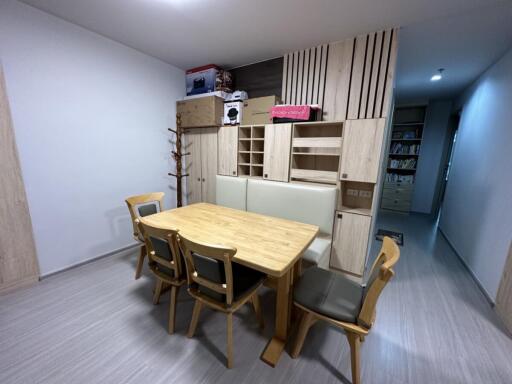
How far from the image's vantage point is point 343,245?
2.43m

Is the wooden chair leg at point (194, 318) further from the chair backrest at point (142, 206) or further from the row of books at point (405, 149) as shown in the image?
the row of books at point (405, 149)

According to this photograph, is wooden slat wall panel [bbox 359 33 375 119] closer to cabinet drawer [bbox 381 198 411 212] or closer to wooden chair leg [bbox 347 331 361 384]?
wooden chair leg [bbox 347 331 361 384]

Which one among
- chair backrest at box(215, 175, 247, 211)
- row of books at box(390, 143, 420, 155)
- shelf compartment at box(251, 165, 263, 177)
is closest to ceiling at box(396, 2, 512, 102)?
row of books at box(390, 143, 420, 155)

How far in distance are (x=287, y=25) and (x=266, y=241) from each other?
2124mm

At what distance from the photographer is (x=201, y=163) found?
3.52 meters

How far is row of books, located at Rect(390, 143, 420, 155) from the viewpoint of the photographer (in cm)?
486

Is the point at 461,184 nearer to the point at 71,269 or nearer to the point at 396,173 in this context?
the point at 396,173

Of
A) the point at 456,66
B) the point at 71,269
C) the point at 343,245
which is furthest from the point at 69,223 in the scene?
the point at 456,66

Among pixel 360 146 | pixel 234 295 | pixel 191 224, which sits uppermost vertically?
pixel 360 146

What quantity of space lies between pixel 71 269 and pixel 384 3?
4.13 m

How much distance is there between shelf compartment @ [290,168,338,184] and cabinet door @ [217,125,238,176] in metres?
0.95

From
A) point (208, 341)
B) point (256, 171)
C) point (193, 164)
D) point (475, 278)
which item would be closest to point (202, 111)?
point (193, 164)

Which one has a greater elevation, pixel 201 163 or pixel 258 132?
pixel 258 132

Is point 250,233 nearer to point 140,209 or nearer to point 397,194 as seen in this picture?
point 140,209
